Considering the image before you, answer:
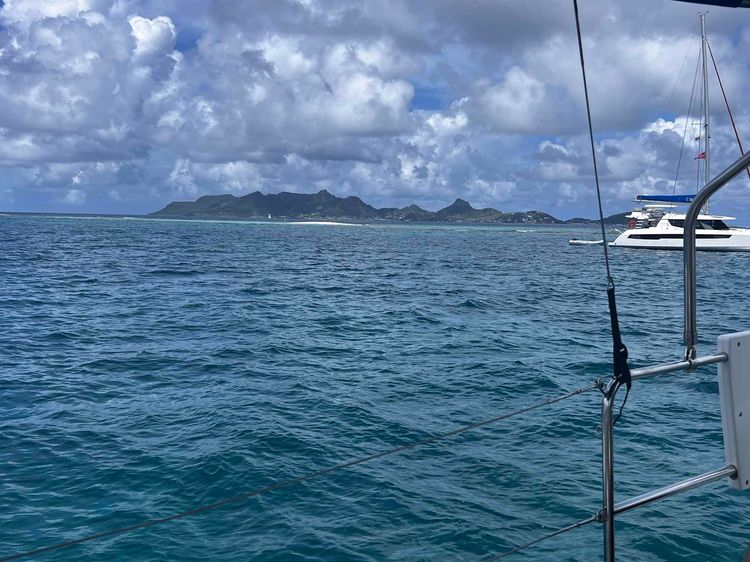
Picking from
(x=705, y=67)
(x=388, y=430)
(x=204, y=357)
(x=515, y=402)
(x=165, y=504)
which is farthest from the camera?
(x=705, y=67)

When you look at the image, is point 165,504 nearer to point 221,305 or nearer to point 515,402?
point 515,402

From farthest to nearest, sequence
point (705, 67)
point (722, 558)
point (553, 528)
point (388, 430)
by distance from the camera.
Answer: point (705, 67), point (388, 430), point (553, 528), point (722, 558)

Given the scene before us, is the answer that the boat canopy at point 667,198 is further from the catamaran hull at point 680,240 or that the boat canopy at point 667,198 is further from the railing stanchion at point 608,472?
the railing stanchion at point 608,472

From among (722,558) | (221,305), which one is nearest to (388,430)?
(722,558)

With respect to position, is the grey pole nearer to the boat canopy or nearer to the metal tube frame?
the metal tube frame

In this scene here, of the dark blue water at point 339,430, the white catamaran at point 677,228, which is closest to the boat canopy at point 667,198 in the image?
the white catamaran at point 677,228

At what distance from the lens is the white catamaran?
2480 inches

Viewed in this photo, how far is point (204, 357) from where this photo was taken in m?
18.9

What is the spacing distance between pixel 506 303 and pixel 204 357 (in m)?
Result: 16.4

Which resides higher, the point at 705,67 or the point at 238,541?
the point at 705,67

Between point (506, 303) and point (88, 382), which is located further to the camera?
point (506, 303)

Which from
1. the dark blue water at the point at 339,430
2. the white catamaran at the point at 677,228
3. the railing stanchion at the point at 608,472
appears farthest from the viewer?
the white catamaran at the point at 677,228

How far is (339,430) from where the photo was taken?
12.6 metres

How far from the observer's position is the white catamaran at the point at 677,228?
6300cm
